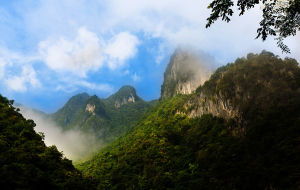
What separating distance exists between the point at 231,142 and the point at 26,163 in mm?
41171

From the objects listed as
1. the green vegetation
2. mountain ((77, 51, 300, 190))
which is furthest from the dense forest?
mountain ((77, 51, 300, 190))

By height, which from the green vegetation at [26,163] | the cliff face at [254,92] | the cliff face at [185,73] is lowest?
the green vegetation at [26,163]

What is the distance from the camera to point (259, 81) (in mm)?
61219

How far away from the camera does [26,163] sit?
20875 mm

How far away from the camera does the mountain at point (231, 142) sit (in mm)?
30814

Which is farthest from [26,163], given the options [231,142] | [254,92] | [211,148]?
[254,92]

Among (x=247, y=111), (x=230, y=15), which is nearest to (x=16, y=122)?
(x=230, y=15)

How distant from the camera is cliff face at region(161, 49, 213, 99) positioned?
13050cm

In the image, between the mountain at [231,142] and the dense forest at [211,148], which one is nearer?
the dense forest at [211,148]

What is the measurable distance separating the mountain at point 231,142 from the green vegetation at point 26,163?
22.8 m

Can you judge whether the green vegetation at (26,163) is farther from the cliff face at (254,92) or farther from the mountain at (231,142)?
the cliff face at (254,92)

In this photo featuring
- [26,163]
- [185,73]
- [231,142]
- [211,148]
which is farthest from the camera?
[185,73]

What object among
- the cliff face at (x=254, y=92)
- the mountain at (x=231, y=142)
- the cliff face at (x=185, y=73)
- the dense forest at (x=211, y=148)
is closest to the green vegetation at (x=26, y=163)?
the dense forest at (x=211, y=148)

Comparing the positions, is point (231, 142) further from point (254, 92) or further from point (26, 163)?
point (26, 163)
